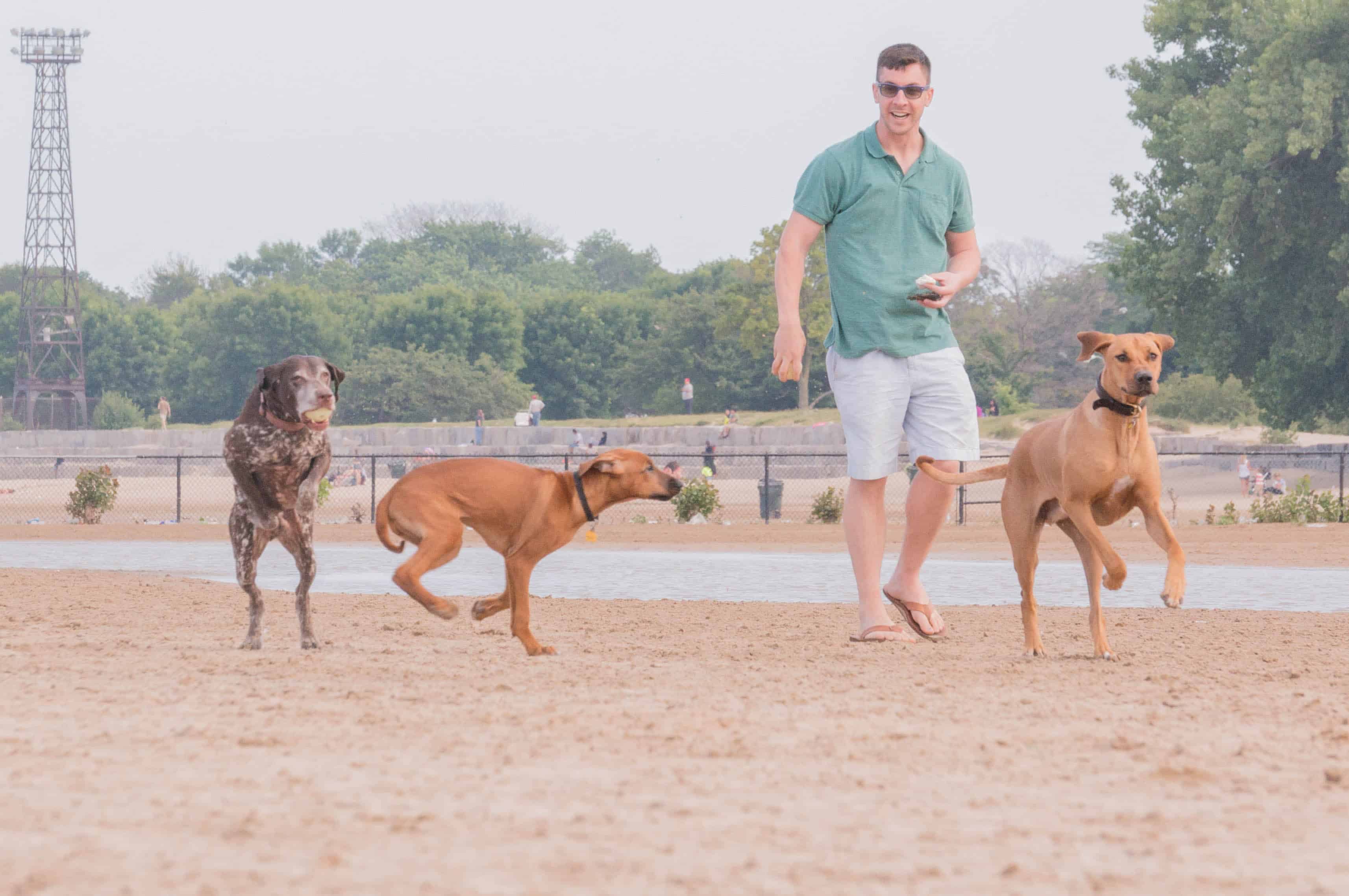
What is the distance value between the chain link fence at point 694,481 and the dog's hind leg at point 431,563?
15.9 m

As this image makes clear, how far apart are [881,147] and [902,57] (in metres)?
0.40

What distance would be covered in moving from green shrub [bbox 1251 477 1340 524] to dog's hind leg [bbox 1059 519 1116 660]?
17.6 metres

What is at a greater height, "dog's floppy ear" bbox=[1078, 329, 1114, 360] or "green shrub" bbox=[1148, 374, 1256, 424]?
"green shrub" bbox=[1148, 374, 1256, 424]

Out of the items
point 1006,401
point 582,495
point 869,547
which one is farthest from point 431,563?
point 1006,401

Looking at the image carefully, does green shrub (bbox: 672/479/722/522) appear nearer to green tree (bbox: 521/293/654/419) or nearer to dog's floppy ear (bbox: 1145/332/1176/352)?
dog's floppy ear (bbox: 1145/332/1176/352)

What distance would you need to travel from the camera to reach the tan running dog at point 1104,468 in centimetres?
595

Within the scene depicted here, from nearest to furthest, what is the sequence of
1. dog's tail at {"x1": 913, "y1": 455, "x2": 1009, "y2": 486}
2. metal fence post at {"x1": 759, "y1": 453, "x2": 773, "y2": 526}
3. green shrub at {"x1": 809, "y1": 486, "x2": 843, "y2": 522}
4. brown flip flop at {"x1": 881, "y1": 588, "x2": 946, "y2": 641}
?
dog's tail at {"x1": 913, "y1": 455, "x2": 1009, "y2": 486}, brown flip flop at {"x1": 881, "y1": 588, "x2": 946, "y2": 641}, green shrub at {"x1": 809, "y1": 486, "x2": 843, "y2": 522}, metal fence post at {"x1": 759, "y1": 453, "x2": 773, "y2": 526}

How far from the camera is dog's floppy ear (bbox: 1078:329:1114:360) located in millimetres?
6223

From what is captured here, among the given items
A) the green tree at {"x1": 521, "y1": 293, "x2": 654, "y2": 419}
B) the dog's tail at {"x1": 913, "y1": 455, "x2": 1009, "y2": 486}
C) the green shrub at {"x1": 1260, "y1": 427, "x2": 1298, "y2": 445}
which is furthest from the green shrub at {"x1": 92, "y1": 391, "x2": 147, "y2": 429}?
the dog's tail at {"x1": 913, "y1": 455, "x2": 1009, "y2": 486}

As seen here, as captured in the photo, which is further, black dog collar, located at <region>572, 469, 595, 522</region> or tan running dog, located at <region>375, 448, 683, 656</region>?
black dog collar, located at <region>572, 469, 595, 522</region>

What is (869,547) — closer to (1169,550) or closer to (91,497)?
(1169,550)

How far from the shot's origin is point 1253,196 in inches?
1266

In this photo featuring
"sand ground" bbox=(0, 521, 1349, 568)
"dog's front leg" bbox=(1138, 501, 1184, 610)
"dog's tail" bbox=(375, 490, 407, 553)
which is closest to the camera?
"dog's front leg" bbox=(1138, 501, 1184, 610)

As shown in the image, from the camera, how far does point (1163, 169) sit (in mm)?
35344
